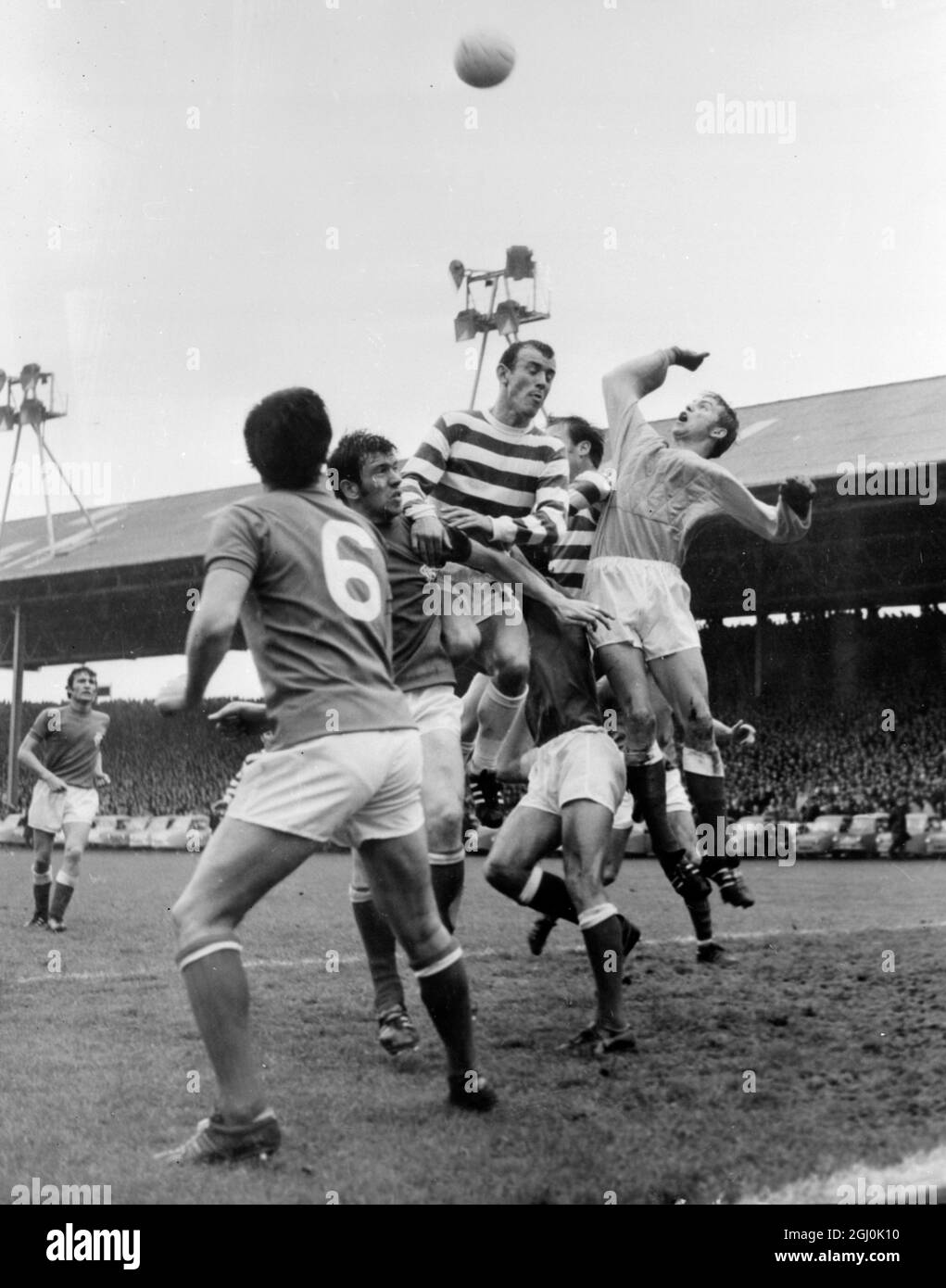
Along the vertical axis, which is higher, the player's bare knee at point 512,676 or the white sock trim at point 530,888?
the player's bare knee at point 512,676

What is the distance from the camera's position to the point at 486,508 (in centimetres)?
502

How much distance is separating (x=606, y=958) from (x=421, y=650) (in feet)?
4.27

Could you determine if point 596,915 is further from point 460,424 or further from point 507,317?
point 507,317

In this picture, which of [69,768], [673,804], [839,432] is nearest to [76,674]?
[69,768]

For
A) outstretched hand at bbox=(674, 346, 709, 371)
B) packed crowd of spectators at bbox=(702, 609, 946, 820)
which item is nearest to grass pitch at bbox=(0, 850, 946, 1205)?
outstretched hand at bbox=(674, 346, 709, 371)

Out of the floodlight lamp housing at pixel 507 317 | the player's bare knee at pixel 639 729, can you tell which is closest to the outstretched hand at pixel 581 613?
the player's bare knee at pixel 639 729

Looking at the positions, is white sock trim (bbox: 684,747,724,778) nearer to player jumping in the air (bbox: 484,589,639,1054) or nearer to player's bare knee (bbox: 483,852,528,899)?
player jumping in the air (bbox: 484,589,639,1054)

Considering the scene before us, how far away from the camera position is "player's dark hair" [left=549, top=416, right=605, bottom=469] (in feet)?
19.4

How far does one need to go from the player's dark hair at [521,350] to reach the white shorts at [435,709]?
1.21m

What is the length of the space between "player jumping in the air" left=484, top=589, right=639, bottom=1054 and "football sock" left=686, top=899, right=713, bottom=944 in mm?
651

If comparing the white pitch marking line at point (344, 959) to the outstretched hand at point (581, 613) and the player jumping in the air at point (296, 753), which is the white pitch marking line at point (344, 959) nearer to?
the outstretched hand at point (581, 613)

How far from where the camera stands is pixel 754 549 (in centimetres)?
1611

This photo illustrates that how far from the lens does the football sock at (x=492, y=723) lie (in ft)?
18.5
